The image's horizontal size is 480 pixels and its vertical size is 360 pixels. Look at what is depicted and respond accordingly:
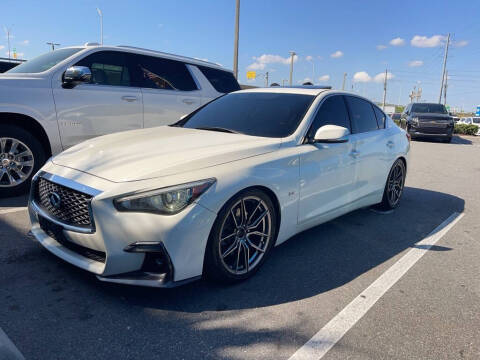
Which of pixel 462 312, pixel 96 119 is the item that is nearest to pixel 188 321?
pixel 462 312

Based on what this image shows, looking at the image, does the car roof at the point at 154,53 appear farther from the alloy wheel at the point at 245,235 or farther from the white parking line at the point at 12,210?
the alloy wheel at the point at 245,235

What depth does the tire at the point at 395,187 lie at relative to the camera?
500cm

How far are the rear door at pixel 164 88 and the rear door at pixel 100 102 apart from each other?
144 mm

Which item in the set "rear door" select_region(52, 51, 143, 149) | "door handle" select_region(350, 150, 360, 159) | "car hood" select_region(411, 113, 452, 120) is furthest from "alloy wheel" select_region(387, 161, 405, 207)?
"car hood" select_region(411, 113, 452, 120)

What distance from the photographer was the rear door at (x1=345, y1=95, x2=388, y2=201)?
417 centimetres

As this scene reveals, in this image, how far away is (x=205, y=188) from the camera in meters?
2.54

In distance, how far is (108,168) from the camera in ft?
8.67

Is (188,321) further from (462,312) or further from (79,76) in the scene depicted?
(79,76)

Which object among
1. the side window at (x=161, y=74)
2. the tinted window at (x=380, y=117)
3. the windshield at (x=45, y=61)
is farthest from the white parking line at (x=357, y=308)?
the windshield at (x=45, y=61)

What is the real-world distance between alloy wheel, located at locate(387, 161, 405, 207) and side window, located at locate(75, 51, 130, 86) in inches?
152

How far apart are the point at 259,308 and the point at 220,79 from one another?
16.5ft

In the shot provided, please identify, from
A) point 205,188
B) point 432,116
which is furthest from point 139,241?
point 432,116

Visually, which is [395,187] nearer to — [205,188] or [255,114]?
[255,114]

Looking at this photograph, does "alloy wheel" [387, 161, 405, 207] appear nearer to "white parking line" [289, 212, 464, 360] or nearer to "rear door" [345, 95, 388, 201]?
"rear door" [345, 95, 388, 201]
